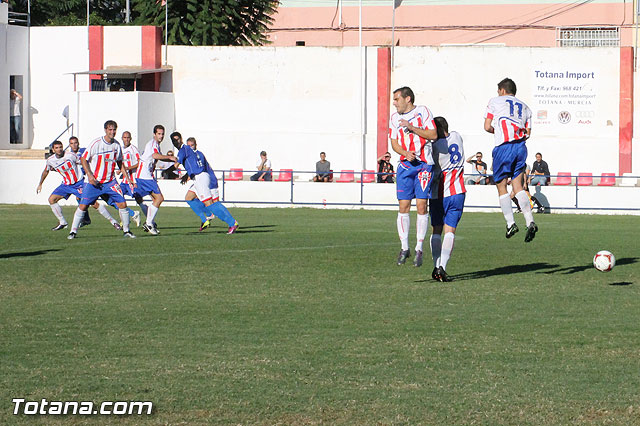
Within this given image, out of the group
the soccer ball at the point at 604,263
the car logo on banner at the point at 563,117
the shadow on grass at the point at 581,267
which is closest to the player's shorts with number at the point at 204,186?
the shadow on grass at the point at 581,267

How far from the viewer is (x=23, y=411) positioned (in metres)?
6.64

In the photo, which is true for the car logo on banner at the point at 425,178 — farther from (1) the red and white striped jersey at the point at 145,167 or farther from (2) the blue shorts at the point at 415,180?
(1) the red and white striped jersey at the point at 145,167

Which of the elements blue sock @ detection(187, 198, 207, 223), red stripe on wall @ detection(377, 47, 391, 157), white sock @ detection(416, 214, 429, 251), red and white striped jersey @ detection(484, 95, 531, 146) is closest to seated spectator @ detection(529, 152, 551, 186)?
→ red stripe on wall @ detection(377, 47, 391, 157)

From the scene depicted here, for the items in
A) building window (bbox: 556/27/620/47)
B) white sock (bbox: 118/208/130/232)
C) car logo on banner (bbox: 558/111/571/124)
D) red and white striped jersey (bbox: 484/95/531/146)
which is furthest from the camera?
building window (bbox: 556/27/620/47)

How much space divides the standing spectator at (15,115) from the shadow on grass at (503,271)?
32.3m

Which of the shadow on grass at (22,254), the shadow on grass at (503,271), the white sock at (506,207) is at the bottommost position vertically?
the shadow on grass at (503,271)

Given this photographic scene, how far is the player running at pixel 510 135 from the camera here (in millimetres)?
13398

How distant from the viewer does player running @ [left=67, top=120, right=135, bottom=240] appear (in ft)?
61.8

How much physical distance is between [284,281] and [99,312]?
2.92 metres

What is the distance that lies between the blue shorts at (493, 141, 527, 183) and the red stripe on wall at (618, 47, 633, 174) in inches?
1056

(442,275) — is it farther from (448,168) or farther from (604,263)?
(604,263)

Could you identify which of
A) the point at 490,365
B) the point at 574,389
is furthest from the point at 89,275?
the point at 574,389

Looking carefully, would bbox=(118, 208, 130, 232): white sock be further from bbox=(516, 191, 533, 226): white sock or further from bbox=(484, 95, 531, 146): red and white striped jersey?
bbox=(516, 191, 533, 226): white sock

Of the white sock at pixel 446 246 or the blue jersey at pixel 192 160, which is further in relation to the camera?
the blue jersey at pixel 192 160
